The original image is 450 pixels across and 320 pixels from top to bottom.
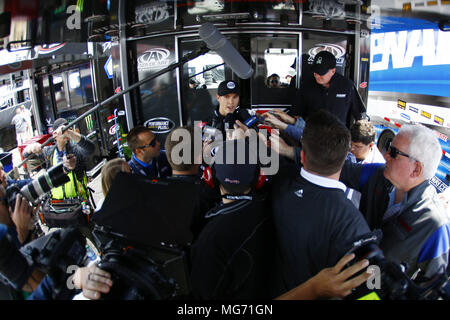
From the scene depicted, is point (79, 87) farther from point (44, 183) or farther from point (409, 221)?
point (409, 221)

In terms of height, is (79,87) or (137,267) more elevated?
(79,87)

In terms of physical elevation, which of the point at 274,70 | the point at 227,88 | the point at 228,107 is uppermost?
the point at 274,70

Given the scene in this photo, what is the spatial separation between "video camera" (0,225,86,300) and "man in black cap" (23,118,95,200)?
458 millimetres

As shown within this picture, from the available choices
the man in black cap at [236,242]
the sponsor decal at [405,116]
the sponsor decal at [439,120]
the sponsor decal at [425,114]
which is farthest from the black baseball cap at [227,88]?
the sponsor decal at [405,116]

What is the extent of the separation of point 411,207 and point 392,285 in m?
0.62

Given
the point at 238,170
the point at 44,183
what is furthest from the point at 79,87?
the point at 238,170

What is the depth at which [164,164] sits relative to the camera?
214cm

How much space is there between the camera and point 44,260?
3.62 ft

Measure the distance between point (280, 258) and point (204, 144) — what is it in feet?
3.23

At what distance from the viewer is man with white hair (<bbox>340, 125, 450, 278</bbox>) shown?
1.34 meters

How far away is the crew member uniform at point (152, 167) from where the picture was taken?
78.4 inches

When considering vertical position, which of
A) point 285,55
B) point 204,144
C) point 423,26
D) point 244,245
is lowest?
point 244,245
